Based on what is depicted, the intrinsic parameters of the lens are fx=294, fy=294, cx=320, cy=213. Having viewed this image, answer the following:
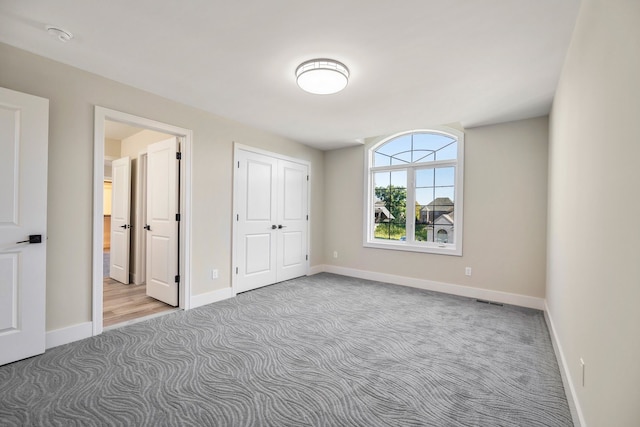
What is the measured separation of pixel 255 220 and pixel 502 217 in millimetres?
3434

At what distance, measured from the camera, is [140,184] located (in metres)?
4.65

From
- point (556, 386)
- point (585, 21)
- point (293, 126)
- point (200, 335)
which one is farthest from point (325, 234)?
point (585, 21)

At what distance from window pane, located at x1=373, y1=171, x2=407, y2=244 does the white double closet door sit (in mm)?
1279

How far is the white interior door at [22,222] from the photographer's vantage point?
7.15 ft

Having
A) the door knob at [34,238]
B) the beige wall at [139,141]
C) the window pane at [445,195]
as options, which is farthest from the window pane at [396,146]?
the door knob at [34,238]

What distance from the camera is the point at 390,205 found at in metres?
5.02

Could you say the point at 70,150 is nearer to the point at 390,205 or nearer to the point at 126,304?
the point at 126,304

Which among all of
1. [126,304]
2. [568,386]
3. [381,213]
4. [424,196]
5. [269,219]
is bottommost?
[126,304]

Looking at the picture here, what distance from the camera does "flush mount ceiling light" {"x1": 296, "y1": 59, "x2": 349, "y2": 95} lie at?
2.45 metres

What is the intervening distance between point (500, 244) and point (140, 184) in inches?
212

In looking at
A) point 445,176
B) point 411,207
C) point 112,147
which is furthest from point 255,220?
point 112,147

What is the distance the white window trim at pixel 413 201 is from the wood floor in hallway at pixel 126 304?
10.7 feet

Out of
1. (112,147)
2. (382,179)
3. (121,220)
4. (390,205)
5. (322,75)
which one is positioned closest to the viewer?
(322,75)

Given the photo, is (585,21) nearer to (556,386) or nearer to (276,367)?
(556,386)
